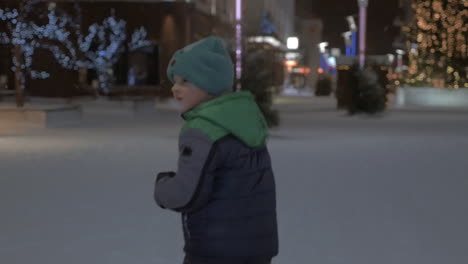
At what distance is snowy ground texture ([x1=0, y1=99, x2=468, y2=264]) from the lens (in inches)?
251

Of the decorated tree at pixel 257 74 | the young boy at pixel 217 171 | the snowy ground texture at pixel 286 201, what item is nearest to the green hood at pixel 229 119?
the young boy at pixel 217 171

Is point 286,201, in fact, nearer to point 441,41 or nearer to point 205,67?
point 205,67

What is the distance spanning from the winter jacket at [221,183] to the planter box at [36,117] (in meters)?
18.6

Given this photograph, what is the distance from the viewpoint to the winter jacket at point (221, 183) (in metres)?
2.71

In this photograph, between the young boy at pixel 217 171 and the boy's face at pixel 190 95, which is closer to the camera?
the young boy at pixel 217 171

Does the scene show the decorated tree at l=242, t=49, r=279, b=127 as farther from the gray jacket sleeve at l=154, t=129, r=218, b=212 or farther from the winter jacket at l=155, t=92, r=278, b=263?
the gray jacket sleeve at l=154, t=129, r=218, b=212

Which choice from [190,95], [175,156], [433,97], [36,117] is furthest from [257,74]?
[433,97]

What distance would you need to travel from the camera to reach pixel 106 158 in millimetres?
12969

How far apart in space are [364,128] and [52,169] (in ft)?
36.6

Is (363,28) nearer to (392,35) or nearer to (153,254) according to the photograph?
(153,254)

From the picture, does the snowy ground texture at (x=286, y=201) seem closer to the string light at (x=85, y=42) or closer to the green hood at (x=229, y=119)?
the green hood at (x=229, y=119)

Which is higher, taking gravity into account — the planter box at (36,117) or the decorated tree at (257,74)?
the decorated tree at (257,74)

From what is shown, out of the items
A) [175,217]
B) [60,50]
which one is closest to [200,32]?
[60,50]

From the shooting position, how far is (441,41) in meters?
39.3
